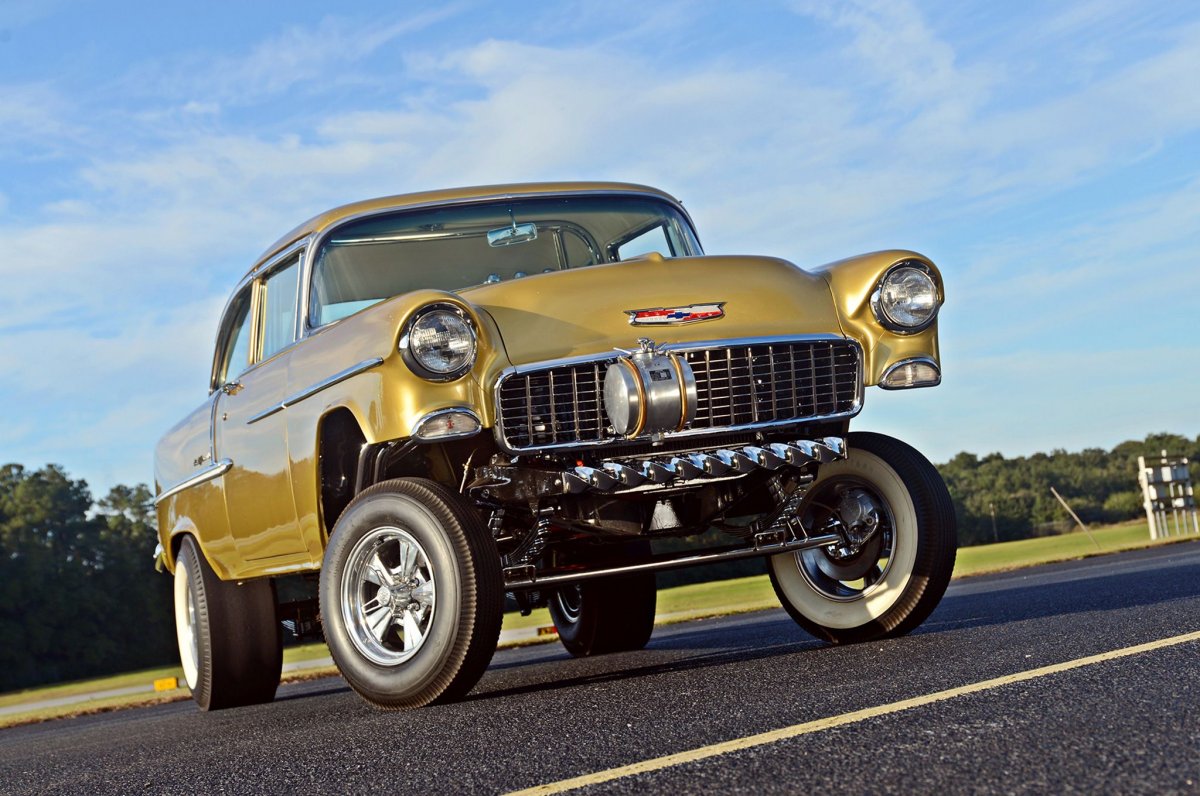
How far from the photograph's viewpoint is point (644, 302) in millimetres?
5344

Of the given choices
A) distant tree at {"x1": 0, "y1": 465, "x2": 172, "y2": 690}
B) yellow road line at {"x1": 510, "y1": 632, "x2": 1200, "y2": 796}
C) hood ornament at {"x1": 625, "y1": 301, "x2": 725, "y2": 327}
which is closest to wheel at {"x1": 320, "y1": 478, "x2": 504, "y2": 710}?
hood ornament at {"x1": 625, "y1": 301, "x2": 725, "y2": 327}

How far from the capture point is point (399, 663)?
16.3 feet

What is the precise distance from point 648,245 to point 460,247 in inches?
42.3

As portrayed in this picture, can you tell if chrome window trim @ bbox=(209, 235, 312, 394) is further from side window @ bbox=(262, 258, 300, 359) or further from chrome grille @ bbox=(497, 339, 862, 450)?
chrome grille @ bbox=(497, 339, 862, 450)

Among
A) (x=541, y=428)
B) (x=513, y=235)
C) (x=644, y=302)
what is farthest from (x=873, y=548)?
(x=513, y=235)

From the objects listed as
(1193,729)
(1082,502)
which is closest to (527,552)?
(1193,729)

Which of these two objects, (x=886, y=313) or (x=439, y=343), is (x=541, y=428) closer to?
(x=439, y=343)

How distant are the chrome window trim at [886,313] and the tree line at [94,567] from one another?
6481 centimetres

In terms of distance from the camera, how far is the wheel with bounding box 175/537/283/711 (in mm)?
7113

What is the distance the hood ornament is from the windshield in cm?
123

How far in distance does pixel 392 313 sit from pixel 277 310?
2.05 m

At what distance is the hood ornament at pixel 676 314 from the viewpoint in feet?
17.4

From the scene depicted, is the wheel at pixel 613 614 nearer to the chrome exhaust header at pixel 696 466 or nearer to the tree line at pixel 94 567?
the chrome exhaust header at pixel 696 466

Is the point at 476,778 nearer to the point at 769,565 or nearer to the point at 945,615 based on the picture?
the point at 769,565
